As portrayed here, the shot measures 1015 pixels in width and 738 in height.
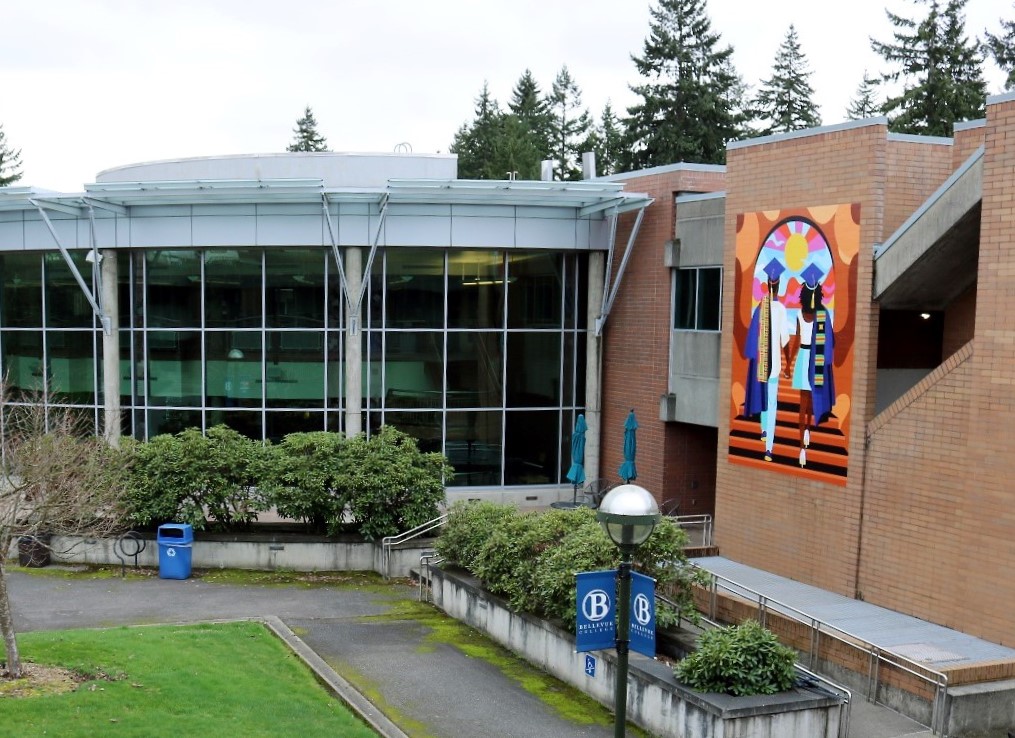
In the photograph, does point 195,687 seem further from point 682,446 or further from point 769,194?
point 682,446

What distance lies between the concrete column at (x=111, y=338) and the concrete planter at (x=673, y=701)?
50.1ft

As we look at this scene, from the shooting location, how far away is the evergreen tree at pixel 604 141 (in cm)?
6566

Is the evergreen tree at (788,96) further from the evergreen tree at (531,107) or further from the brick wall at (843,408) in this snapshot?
the brick wall at (843,408)

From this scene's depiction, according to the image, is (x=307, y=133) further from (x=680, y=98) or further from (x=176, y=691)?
(x=176, y=691)

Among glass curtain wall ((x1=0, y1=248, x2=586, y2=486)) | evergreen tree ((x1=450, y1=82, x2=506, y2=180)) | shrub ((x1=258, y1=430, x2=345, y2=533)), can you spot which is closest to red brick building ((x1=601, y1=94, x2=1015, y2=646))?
glass curtain wall ((x1=0, y1=248, x2=586, y2=486))

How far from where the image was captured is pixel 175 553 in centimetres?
2036

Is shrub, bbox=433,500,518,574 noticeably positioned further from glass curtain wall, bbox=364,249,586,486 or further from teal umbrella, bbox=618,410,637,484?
glass curtain wall, bbox=364,249,586,486

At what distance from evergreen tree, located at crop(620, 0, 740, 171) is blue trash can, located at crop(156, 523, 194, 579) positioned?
4108cm

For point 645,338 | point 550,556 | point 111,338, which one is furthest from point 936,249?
point 111,338

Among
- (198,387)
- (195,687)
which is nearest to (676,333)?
(198,387)

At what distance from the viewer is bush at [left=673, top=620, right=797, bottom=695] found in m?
12.2

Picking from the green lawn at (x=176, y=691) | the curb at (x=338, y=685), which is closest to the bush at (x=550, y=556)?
the curb at (x=338, y=685)

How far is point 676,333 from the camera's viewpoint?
24656 millimetres

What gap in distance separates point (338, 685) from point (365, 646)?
238 cm
